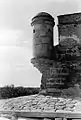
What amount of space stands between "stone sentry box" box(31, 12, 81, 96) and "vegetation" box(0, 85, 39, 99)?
925 centimetres

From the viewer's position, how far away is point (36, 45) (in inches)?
490

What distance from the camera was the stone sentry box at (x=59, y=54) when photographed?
11.9 metres

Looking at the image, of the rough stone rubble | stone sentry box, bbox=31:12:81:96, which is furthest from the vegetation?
the rough stone rubble

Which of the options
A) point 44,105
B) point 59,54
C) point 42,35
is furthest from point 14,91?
point 44,105

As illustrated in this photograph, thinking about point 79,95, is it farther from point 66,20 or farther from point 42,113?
point 66,20

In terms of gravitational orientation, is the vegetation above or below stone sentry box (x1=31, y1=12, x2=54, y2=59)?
below

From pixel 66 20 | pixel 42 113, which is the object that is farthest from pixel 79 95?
pixel 66 20

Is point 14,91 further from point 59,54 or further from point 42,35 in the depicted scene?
point 42,35

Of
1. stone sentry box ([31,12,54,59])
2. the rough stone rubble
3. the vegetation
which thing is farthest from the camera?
the vegetation

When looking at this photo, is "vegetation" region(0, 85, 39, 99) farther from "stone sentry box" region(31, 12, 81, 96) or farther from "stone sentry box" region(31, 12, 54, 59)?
"stone sentry box" region(31, 12, 54, 59)

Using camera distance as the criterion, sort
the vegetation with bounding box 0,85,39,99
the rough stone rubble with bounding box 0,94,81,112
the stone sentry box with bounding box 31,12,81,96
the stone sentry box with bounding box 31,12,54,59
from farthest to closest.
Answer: the vegetation with bounding box 0,85,39,99 < the stone sentry box with bounding box 31,12,54,59 < the stone sentry box with bounding box 31,12,81,96 < the rough stone rubble with bounding box 0,94,81,112

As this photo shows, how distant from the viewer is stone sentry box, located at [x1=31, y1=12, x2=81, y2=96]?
11.9m

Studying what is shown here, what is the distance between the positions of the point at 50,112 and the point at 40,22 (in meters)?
5.24

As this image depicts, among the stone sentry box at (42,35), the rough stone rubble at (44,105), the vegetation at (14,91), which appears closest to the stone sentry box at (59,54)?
the stone sentry box at (42,35)
